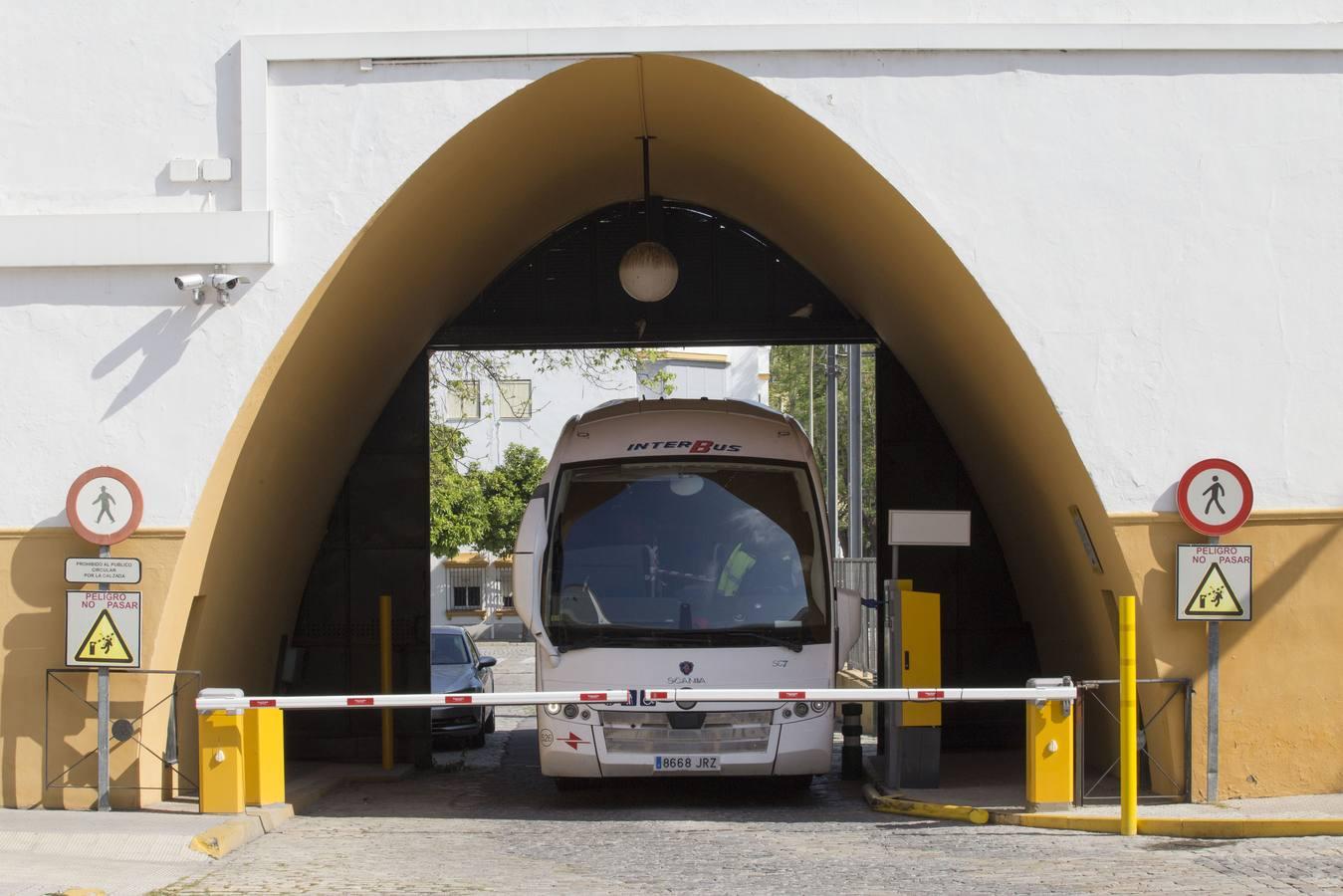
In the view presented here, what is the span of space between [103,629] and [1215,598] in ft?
25.8

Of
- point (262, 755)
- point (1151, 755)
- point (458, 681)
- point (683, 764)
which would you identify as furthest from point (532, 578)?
point (458, 681)

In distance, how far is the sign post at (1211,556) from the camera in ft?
→ 36.0

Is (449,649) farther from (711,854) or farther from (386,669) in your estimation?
(711,854)

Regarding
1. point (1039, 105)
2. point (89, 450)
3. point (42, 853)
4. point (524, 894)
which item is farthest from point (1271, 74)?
point (42, 853)

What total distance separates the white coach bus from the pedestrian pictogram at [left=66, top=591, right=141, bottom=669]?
2.87 metres

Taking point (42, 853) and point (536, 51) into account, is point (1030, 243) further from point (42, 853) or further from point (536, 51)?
point (42, 853)

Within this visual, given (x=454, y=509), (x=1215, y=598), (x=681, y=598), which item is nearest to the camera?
(x=1215, y=598)

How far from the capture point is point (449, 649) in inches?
822

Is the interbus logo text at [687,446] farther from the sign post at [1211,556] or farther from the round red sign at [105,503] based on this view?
the round red sign at [105,503]

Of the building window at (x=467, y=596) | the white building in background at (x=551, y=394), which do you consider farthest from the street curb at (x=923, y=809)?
the building window at (x=467, y=596)

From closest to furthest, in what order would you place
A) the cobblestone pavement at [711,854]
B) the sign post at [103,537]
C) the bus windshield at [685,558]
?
the cobblestone pavement at [711,854]
the sign post at [103,537]
the bus windshield at [685,558]

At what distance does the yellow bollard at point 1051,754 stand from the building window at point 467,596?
41.5 meters

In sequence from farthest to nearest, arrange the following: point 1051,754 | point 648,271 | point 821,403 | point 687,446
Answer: point 821,403 → point 648,271 → point 687,446 → point 1051,754

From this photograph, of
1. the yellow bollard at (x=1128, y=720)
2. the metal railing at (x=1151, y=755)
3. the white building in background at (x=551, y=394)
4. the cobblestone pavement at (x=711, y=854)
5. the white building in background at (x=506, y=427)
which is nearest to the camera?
the cobblestone pavement at (x=711, y=854)
